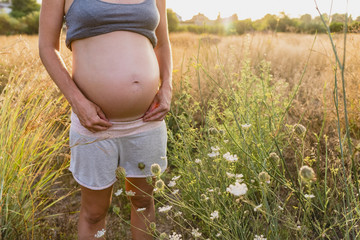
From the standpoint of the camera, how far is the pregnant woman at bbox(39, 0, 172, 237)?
1383mm

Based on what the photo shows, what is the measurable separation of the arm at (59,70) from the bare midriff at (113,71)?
0.20ft

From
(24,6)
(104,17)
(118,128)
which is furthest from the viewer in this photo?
(24,6)

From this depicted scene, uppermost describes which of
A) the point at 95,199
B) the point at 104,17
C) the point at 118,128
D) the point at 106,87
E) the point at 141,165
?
the point at 104,17

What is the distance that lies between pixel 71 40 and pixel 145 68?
14.6 inches

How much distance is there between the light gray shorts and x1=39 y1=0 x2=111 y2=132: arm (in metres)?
0.09

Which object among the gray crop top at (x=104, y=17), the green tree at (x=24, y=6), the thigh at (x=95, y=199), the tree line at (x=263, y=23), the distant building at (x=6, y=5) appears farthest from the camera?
the distant building at (x=6, y=5)

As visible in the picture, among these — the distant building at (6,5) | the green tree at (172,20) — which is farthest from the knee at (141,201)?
the distant building at (6,5)

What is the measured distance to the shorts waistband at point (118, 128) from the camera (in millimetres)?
1468

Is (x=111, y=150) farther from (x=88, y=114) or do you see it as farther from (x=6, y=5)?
(x=6, y=5)

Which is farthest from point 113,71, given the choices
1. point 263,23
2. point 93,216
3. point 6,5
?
point 6,5

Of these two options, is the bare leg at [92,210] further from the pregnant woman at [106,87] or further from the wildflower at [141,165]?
the wildflower at [141,165]

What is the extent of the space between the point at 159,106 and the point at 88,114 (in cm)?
36

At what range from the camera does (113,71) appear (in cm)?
143

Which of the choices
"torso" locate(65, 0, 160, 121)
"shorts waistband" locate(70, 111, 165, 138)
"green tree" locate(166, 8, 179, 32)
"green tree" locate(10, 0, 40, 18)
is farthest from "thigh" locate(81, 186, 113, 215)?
"green tree" locate(10, 0, 40, 18)
